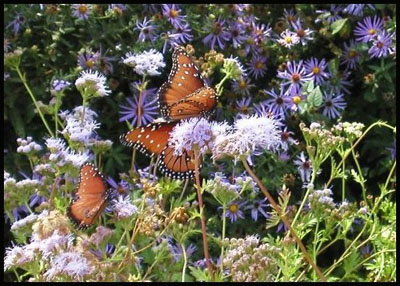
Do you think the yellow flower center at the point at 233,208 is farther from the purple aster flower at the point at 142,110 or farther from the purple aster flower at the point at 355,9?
the purple aster flower at the point at 355,9

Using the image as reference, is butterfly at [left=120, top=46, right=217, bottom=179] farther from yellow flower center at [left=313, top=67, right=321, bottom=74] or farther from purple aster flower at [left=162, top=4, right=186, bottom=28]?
yellow flower center at [left=313, top=67, right=321, bottom=74]

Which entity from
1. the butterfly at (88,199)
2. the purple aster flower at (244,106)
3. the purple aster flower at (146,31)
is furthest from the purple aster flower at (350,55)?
the butterfly at (88,199)

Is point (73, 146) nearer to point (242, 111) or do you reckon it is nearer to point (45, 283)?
point (45, 283)

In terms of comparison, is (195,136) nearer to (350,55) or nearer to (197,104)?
(197,104)

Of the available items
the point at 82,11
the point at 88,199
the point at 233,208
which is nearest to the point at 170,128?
the point at 88,199

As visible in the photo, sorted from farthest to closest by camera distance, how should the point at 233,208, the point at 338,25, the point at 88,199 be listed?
the point at 338,25 < the point at 233,208 < the point at 88,199
